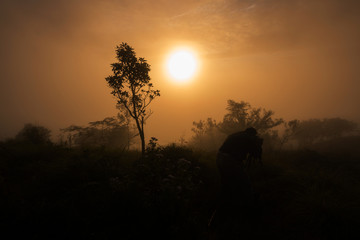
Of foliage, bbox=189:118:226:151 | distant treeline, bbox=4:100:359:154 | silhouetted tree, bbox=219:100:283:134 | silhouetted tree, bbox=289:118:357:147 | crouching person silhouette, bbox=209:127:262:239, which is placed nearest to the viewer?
crouching person silhouette, bbox=209:127:262:239

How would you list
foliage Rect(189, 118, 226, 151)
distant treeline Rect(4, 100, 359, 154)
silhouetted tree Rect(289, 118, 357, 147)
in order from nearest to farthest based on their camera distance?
distant treeline Rect(4, 100, 359, 154) → foliage Rect(189, 118, 226, 151) → silhouetted tree Rect(289, 118, 357, 147)

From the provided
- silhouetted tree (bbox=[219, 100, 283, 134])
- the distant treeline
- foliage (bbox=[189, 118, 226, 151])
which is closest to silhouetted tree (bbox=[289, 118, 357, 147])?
the distant treeline

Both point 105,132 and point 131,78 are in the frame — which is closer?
point 131,78

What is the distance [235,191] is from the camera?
5.04 m

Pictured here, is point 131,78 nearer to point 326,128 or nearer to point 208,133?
point 208,133

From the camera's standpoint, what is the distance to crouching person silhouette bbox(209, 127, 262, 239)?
15.4 ft

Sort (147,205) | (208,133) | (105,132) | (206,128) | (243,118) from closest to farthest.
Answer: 1. (147,205)
2. (105,132)
3. (243,118)
4. (206,128)
5. (208,133)

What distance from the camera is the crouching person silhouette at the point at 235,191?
15.4 ft

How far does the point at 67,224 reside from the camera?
360 centimetres

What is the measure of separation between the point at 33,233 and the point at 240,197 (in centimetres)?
481

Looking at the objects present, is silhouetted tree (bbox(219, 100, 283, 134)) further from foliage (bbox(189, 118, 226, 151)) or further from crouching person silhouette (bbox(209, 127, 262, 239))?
crouching person silhouette (bbox(209, 127, 262, 239))

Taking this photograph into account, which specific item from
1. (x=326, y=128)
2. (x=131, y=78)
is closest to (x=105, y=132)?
(x=131, y=78)

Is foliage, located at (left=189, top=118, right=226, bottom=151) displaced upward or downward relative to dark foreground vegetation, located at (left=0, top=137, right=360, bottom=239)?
upward

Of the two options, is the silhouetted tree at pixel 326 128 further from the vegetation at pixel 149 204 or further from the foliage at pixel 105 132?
the vegetation at pixel 149 204
